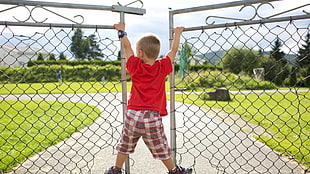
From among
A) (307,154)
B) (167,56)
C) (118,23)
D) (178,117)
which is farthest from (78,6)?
(178,117)

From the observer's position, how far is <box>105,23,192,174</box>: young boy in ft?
7.08

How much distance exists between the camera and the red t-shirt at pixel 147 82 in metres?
2.18

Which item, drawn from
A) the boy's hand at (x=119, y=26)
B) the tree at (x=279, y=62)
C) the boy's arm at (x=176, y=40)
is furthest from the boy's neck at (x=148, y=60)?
the tree at (x=279, y=62)

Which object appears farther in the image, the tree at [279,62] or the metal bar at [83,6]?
the tree at [279,62]

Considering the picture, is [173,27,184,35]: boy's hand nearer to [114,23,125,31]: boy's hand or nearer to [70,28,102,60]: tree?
[114,23,125,31]: boy's hand

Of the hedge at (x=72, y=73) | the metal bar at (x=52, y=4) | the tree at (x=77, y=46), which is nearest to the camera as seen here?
the metal bar at (x=52, y=4)

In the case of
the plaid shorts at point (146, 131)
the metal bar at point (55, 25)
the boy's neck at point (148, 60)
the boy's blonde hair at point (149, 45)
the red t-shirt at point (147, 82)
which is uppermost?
the metal bar at point (55, 25)

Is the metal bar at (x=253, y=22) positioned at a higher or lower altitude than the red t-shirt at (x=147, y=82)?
higher

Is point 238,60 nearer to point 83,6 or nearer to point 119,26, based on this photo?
point 119,26

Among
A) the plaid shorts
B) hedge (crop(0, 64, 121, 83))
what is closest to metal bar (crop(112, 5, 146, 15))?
hedge (crop(0, 64, 121, 83))

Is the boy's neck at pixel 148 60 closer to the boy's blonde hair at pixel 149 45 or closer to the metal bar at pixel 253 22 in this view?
the boy's blonde hair at pixel 149 45

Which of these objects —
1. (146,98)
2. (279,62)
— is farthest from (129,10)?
(279,62)

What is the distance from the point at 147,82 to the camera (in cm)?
220

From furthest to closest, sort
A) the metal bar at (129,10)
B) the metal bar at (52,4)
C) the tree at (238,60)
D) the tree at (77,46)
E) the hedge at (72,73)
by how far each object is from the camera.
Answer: the hedge at (72,73) → the tree at (238,60) → the tree at (77,46) → the metal bar at (129,10) → the metal bar at (52,4)
